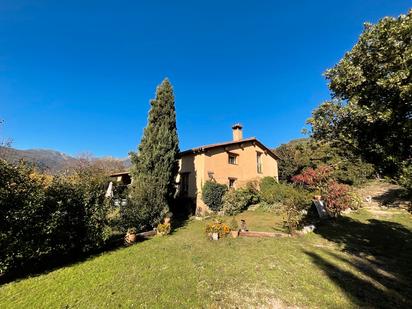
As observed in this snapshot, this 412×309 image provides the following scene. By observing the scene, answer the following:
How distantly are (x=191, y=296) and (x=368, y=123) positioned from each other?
6.76 metres

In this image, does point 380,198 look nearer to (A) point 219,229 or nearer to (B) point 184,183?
(A) point 219,229

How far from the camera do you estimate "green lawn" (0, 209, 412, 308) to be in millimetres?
5293

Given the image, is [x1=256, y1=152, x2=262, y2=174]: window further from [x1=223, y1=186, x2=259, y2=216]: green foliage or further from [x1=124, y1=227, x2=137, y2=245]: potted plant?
[x1=124, y1=227, x2=137, y2=245]: potted plant

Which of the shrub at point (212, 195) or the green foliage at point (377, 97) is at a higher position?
the green foliage at point (377, 97)

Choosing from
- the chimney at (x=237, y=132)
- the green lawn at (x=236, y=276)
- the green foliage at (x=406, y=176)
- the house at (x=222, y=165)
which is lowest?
the green lawn at (x=236, y=276)

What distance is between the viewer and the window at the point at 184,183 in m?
19.6

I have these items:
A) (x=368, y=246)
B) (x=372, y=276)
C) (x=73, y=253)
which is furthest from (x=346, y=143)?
(x=73, y=253)

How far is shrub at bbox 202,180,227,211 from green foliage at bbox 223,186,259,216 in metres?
0.51

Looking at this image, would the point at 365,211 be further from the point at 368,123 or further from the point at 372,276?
the point at 368,123

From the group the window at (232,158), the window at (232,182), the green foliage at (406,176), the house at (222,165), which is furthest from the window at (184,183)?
the green foliage at (406,176)

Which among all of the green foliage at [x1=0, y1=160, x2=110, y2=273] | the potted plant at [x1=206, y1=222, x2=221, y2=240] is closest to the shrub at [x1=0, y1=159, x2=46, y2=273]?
the green foliage at [x1=0, y1=160, x2=110, y2=273]

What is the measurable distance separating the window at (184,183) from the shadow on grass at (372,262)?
36.2ft

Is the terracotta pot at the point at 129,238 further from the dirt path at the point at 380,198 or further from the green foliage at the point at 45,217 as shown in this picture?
the dirt path at the point at 380,198

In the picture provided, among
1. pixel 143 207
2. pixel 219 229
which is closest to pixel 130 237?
pixel 143 207
